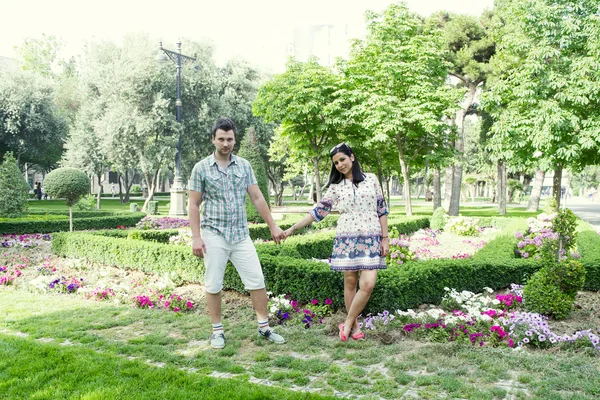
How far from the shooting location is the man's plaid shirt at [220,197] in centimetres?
403

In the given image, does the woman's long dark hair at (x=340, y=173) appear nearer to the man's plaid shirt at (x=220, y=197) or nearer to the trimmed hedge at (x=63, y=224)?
the man's plaid shirt at (x=220, y=197)

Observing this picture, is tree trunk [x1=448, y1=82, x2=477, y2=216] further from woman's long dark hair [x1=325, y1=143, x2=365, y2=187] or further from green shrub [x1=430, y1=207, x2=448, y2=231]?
woman's long dark hair [x1=325, y1=143, x2=365, y2=187]

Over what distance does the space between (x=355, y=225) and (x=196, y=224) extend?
4.65ft

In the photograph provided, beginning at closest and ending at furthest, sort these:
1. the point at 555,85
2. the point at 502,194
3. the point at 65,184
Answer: the point at 65,184 < the point at 555,85 < the point at 502,194

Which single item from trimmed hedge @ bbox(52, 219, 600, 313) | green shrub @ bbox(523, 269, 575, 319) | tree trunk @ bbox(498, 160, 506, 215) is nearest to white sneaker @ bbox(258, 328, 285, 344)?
trimmed hedge @ bbox(52, 219, 600, 313)

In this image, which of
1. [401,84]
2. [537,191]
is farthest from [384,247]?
[537,191]

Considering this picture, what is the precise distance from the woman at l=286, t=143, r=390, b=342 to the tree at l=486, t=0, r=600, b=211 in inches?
492

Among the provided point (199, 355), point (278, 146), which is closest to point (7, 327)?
point (199, 355)

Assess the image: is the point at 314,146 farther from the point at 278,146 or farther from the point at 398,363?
the point at 398,363

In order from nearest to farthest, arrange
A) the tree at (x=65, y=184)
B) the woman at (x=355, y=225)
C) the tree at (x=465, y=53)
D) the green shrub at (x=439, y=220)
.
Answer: the woman at (x=355, y=225)
the tree at (x=65, y=184)
the green shrub at (x=439, y=220)
the tree at (x=465, y=53)

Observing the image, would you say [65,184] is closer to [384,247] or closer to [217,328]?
[217,328]

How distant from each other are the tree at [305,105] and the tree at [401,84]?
946 millimetres

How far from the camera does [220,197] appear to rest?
4.06 meters

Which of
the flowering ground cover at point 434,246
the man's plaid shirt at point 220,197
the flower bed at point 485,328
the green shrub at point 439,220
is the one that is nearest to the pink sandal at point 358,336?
the flower bed at point 485,328
